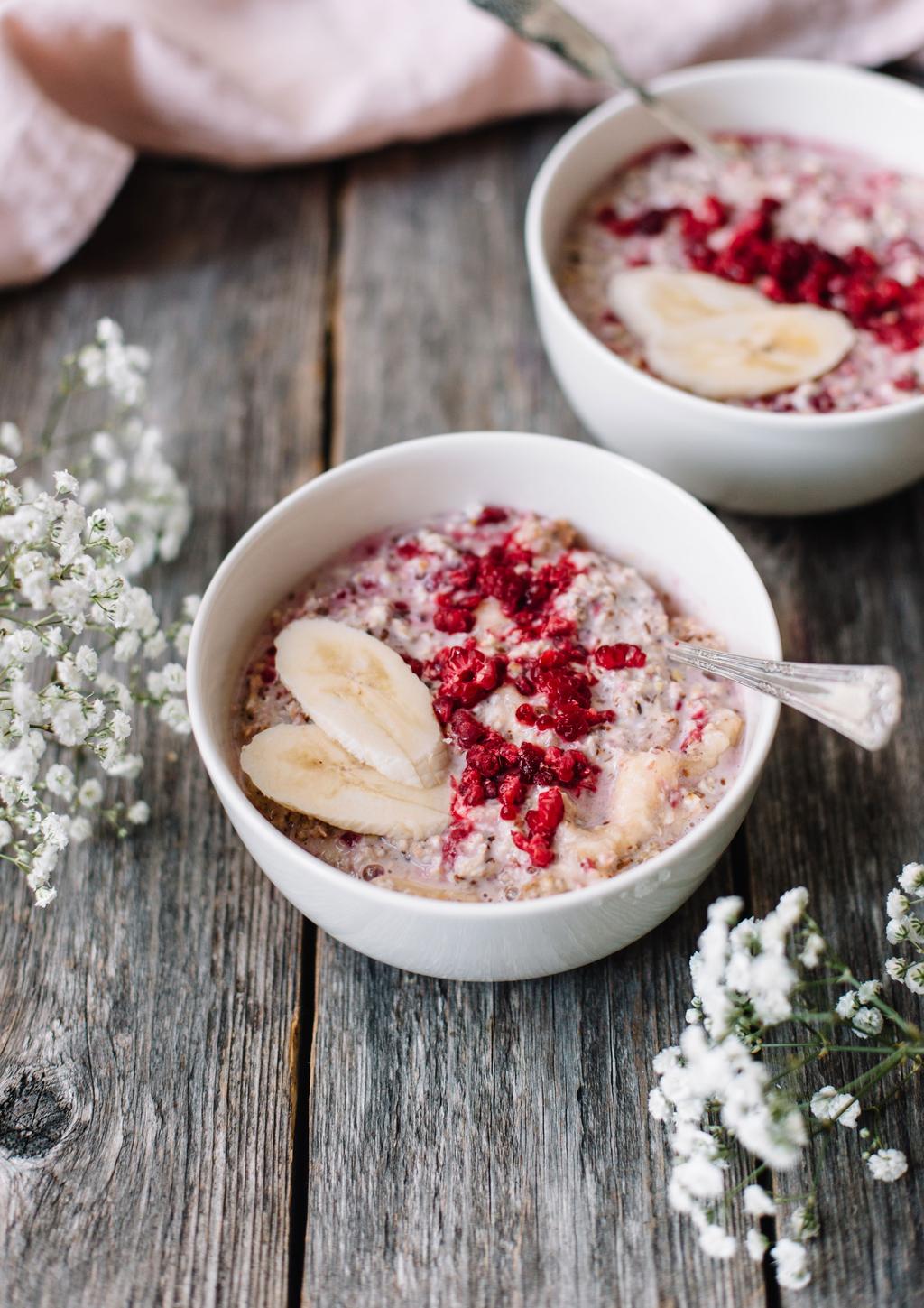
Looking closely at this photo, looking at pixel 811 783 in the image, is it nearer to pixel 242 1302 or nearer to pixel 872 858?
pixel 872 858

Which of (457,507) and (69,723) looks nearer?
(69,723)

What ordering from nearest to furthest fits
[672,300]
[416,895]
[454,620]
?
1. [416,895]
2. [454,620]
3. [672,300]

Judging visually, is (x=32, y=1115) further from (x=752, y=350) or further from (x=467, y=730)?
(x=752, y=350)

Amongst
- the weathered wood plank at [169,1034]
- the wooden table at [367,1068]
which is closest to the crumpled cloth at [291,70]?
the weathered wood plank at [169,1034]

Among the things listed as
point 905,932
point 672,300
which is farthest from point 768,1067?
point 672,300

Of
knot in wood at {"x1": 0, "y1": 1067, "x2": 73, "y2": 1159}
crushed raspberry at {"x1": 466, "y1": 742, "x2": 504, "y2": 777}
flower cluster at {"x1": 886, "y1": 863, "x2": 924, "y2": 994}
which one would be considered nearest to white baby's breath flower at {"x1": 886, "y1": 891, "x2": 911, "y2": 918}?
flower cluster at {"x1": 886, "y1": 863, "x2": 924, "y2": 994}

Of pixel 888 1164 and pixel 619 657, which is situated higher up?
pixel 619 657

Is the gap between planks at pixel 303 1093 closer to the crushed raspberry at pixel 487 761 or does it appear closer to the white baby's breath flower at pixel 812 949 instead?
the crushed raspberry at pixel 487 761

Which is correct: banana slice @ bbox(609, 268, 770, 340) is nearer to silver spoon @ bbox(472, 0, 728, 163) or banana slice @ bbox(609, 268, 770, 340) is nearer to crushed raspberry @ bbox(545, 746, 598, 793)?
silver spoon @ bbox(472, 0, 728, 163)
